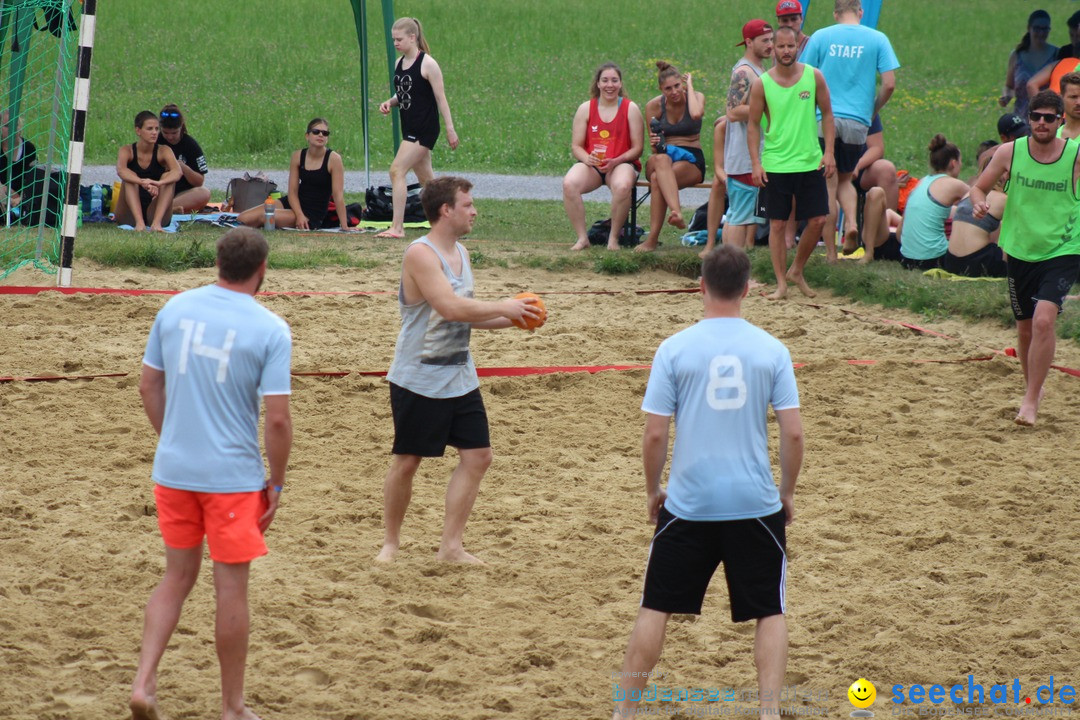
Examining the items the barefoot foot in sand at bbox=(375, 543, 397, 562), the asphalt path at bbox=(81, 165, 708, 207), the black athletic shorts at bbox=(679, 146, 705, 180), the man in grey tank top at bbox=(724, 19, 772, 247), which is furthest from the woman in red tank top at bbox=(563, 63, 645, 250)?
the barefoot foot in sand at bbox=(375, 543, 397, 562)

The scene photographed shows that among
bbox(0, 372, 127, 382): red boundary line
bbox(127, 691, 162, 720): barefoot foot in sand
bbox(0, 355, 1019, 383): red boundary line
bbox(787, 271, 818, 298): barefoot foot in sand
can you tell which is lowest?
bbox(127, 691, 162, 720): barefoot foot in sand

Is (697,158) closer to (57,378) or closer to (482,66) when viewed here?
(57,378)

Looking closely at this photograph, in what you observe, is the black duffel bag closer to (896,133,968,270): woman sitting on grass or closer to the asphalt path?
the asphalt path

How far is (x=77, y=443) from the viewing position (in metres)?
6.41

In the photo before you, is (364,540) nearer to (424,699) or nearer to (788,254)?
(424,699)

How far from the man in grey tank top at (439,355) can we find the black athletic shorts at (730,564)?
4.48ft

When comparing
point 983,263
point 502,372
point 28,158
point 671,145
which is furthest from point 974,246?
point 28,158

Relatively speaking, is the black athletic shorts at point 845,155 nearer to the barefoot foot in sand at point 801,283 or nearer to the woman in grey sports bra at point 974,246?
the woman in grey sports bra at point 974,246

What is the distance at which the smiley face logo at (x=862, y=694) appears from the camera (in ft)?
13.0

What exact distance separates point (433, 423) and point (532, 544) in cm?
83

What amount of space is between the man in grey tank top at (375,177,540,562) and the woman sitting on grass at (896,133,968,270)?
6.33 m

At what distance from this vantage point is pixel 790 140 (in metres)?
9.34

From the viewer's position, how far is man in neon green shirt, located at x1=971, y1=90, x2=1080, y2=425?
6.67 meters

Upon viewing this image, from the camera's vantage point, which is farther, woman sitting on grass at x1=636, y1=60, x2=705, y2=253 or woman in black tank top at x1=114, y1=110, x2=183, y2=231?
woman in black tank top at x1=114, y1=110, x2=183, y2=231
